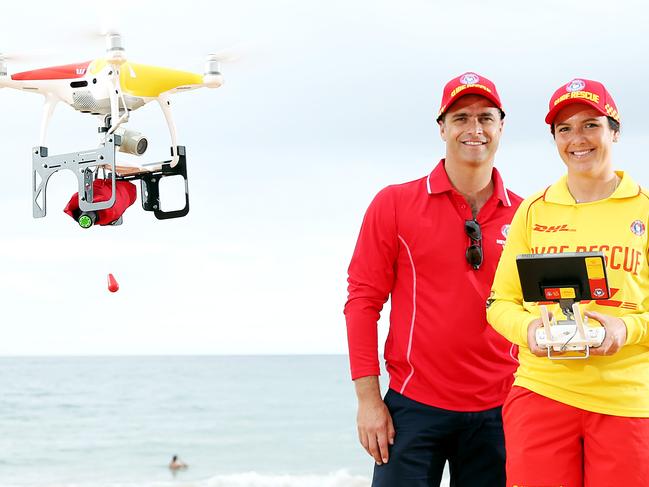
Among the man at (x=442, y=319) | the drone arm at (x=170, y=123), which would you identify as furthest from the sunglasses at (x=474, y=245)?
the drone arm at (x=170, y=123)

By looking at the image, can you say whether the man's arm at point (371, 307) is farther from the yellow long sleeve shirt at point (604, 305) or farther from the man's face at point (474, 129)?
the yellow long sleeve shirt at point (604, 305)

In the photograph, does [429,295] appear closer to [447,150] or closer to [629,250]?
[447,150]

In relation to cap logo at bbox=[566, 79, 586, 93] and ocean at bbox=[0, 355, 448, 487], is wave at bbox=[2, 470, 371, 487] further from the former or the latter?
cap logo at bbox=[566, 79, 586, 93]

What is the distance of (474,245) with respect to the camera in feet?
9.19

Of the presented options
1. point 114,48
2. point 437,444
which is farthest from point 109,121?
point 437,444

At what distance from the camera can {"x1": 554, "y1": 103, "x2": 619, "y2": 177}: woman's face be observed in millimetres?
2375

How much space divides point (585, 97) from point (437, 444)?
1.07 metres

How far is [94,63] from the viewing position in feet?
15.2

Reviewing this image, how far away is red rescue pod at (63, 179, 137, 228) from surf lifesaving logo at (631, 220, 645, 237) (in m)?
2.69

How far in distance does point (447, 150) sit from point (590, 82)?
1.92ft

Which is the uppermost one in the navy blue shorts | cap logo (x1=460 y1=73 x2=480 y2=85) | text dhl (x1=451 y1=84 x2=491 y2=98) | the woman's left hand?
cap logo (x1=460 y1=73 x2=480 y2=85)

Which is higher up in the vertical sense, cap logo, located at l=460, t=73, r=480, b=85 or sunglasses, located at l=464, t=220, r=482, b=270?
cap logo, located at l=460, t=73, r=480, b=85

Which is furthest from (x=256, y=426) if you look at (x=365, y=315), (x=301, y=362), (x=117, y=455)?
(x=301, y=362)

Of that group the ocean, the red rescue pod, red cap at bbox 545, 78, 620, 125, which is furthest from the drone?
the ocean
